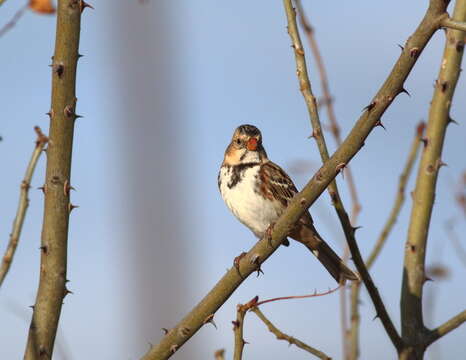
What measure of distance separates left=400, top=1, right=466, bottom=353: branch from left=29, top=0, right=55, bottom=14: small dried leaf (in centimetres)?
241

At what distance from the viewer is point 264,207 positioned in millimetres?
5973

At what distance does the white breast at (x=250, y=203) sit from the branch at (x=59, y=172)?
2.52 m

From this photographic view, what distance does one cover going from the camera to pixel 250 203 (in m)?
5.96

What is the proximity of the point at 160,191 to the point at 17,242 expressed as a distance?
2057 millimetres

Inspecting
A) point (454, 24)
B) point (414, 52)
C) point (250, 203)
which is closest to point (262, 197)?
point (250, 203)

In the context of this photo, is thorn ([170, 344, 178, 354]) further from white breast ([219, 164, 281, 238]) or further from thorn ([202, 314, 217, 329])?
white breast ([219, 164, 281, 238])

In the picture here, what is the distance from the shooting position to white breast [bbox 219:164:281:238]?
5.96m

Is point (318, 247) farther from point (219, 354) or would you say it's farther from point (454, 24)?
point (454, 24)

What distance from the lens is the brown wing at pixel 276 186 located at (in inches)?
237

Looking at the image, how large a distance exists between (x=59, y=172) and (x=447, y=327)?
2.32 metres

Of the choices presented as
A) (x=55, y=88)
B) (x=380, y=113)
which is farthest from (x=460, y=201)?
(x=55, y=88)

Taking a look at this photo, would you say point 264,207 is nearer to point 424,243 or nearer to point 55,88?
point 424,243

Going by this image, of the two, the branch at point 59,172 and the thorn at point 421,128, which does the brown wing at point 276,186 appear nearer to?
the thorn at point 421,128

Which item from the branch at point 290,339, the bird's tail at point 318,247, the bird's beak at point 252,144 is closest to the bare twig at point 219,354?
the branch at point 290,339
